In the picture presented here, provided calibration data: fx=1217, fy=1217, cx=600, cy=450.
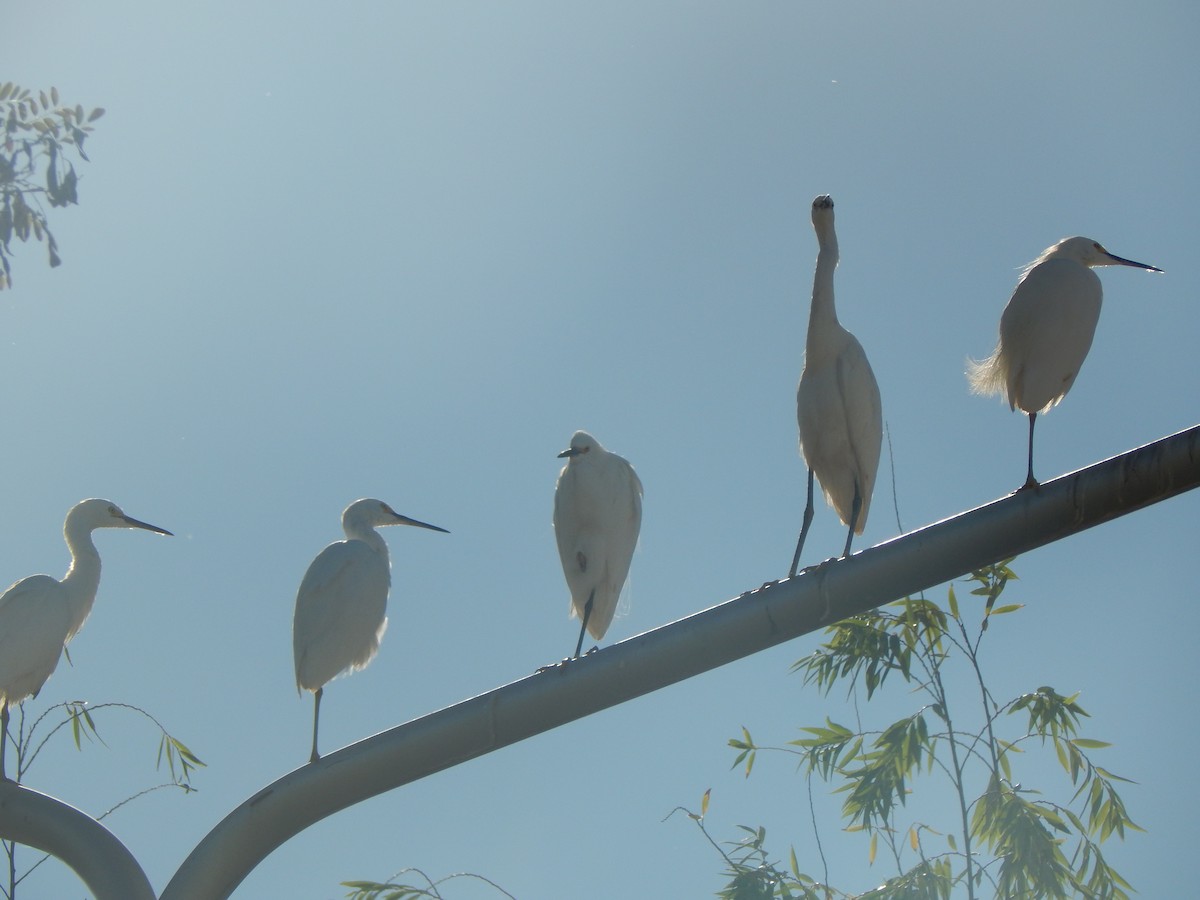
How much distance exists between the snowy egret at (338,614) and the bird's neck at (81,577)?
4.53 ft

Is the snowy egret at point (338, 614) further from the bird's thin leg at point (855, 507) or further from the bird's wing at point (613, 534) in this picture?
the bird's thin leg at point (855, 507)

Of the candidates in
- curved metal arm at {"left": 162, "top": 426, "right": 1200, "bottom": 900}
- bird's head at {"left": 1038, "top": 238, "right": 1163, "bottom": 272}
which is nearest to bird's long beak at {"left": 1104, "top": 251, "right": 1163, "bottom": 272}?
bird's head at {"left": 1038, "top": 238, "right": 1163, "bottom": 272}

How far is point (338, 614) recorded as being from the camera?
6152 millimetres

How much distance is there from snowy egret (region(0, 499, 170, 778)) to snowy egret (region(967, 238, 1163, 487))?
4859 millimetres

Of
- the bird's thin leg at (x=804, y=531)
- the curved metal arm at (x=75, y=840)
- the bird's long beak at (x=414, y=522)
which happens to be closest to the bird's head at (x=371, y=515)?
the bird's long beak at (x=414, y=522)

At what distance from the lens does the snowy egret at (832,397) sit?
16.2ft

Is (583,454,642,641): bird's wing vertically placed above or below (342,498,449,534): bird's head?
below

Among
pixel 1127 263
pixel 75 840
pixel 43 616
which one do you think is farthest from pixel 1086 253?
pixel 43 616

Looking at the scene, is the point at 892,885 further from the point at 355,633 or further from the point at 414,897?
the point at 355,633

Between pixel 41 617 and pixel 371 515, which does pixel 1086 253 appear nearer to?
pixel 371 515

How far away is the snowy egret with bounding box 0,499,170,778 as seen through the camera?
247 inches

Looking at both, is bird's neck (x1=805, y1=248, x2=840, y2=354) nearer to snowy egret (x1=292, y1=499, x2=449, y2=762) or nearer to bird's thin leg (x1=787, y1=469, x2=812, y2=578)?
bird's thin leg (x1=787, y1=469, x2=812, y2=578)

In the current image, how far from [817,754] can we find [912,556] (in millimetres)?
4268

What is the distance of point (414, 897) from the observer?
5.27 m
